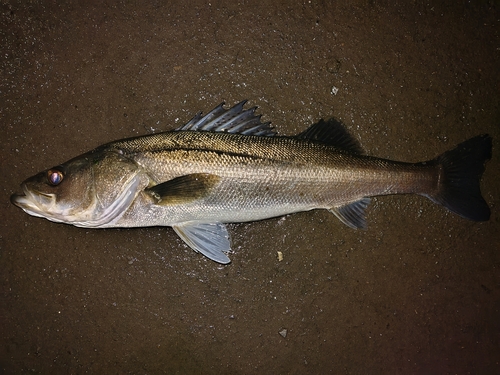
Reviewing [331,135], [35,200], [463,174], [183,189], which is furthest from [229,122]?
[463,174]

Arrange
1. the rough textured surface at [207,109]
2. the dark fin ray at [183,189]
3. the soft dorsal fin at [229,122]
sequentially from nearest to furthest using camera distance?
1. the dark fin ray at [183,189]
2. the soft dorsal fin at [229,122]
3. the rough textured surface at [207,109]

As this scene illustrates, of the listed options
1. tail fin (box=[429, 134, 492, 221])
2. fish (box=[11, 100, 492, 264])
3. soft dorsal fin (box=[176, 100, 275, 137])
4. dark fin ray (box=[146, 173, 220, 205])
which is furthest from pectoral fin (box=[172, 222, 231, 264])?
tail fin (box=[429, 134, 492, 221])

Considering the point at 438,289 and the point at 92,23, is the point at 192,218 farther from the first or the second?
the point at 438,289

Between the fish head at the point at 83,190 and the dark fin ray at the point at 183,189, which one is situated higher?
the fish head at the point at 83,190

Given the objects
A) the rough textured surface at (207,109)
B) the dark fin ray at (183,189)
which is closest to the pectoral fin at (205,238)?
the dark fin ray at (183,189)

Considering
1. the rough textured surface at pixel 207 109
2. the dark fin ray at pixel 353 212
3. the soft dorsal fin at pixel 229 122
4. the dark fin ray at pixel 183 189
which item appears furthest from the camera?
the rough textured surface at pixel 207 109

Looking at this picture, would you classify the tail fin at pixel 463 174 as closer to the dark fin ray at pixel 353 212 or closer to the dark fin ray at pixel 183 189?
the dark fin ray at pixel 353 212
